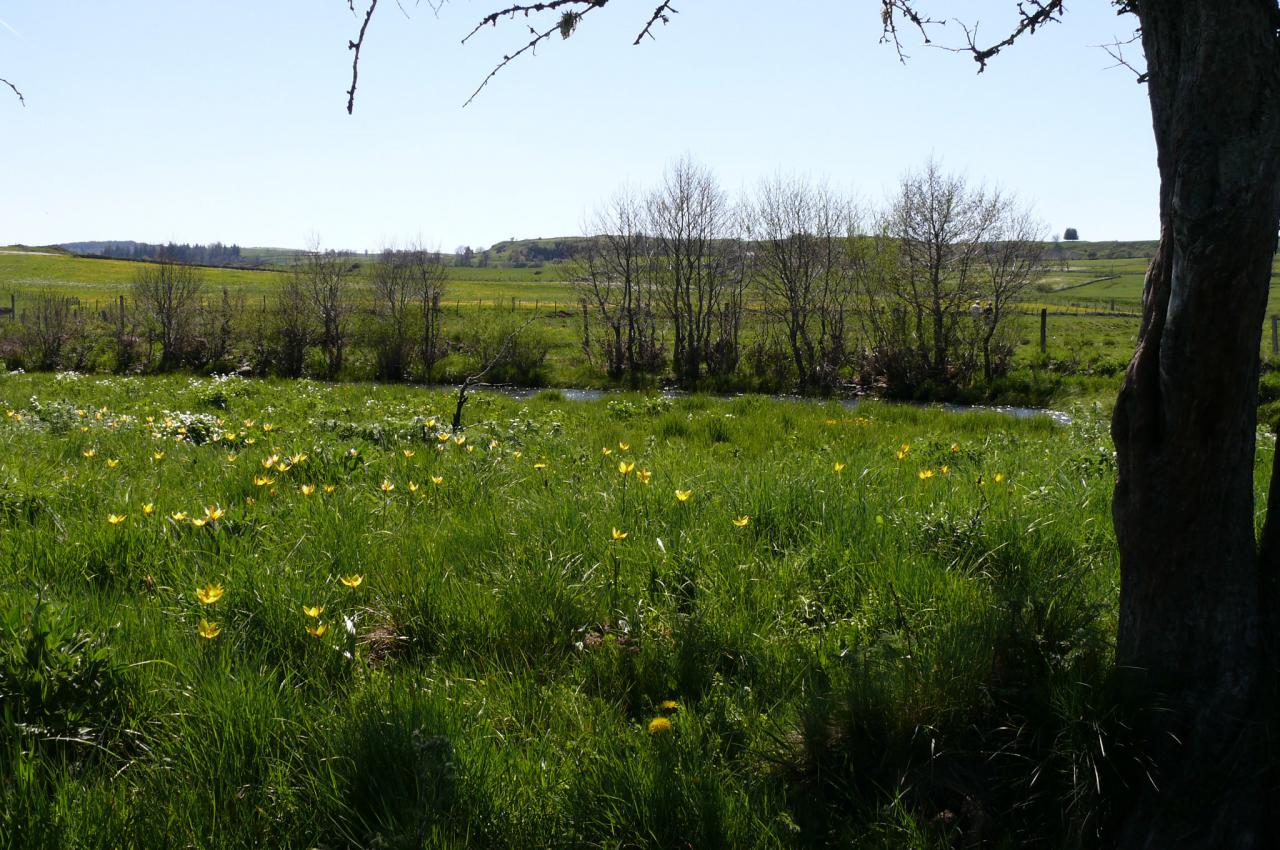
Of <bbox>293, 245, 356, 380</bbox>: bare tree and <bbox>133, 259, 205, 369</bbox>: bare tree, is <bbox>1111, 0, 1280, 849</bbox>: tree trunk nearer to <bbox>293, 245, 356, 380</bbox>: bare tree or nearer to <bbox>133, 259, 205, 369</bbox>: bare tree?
<bbox>293, 245, 356, 380</bbox>: bare tree

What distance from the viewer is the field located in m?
2.19

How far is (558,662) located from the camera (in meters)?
3.05

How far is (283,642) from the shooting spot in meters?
3.04

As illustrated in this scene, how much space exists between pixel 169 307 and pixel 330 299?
216 inches

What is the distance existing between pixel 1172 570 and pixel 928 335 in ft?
71.4

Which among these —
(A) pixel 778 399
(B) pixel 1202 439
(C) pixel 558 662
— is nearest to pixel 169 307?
(A) pixel 778 399

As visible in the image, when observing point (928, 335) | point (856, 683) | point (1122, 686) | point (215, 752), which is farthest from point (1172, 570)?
point (928, 335)

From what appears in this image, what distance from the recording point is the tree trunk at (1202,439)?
6.82ft

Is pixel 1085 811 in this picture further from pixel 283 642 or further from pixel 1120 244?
pixel 1120 244

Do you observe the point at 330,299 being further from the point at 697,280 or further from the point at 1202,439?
the point at 1202,439

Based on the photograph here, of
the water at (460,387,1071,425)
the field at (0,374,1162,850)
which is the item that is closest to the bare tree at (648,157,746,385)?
the water at (460,387,1071,425)

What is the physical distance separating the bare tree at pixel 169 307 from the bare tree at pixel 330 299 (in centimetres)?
408

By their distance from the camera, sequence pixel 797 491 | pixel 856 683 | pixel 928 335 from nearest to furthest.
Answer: pixel 856 683, pixel 797 491, pixel 928 335

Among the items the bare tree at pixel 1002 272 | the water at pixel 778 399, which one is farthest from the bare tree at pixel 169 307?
the bare tree at pixel 1002 272
